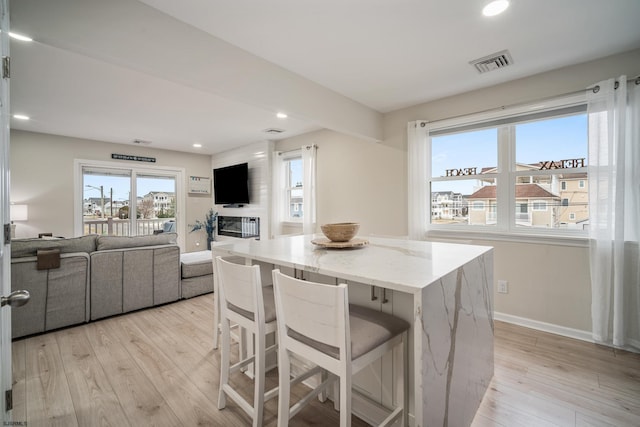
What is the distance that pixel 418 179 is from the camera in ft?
11.2

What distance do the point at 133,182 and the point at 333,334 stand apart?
6.17m

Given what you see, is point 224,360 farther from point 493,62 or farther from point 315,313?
point 493,62

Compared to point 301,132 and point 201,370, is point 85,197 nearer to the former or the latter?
point 301,132

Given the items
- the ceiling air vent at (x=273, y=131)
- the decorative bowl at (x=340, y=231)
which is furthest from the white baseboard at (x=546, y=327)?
the ceiling air vent at (x=273, y=131)

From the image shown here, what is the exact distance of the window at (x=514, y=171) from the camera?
2.66 metres

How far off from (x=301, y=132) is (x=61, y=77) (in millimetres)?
2991

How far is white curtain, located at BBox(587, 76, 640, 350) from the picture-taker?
229cm

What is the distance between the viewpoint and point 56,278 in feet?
9.14

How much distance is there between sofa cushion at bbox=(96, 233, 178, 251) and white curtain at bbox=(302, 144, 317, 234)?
75.9 inches

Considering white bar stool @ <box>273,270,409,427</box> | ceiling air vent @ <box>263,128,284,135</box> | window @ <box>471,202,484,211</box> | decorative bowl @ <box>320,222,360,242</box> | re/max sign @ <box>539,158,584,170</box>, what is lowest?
white bar stool @ <box>273,270,409,427</box>

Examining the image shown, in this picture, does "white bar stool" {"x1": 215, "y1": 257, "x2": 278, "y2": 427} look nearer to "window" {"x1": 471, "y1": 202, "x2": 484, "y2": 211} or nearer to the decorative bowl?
the decorative bowl

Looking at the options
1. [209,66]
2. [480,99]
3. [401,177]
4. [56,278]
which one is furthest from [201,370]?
[480,99]

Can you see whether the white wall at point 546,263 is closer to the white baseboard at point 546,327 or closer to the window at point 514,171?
the white baseboard at point 546,327

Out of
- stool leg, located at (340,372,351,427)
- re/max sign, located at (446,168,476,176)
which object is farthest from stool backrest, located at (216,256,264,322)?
re/max sign, located at (446,168,476,176)
